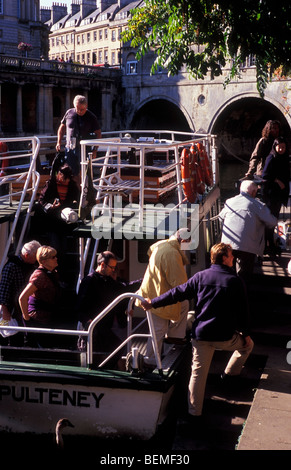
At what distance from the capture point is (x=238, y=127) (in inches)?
1779

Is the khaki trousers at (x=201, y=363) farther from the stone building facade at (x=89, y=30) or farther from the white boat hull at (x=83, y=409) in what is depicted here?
the stone building facade at (x=89, y=30)

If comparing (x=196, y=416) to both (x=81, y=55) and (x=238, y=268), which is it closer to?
(x=238, y=268)

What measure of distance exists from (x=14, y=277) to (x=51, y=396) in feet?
4.33

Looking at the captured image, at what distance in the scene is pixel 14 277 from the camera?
273 inches

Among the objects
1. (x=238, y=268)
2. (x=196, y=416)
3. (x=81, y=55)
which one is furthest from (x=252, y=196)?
(x=81, y=55)

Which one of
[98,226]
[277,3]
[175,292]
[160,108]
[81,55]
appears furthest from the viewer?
[81,55]

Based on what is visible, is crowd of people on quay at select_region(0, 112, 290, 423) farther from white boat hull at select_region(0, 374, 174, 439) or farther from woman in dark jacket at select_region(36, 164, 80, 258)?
white boat hull at select_region(0, 374, 174, 439)

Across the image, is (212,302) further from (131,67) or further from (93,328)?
(131,67)

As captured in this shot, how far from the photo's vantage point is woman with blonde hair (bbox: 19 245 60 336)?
6.60 meters

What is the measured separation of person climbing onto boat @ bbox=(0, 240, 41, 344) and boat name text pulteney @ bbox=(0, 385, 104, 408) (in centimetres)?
69

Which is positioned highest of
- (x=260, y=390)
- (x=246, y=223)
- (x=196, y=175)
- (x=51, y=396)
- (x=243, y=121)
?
(x=243, y=121)

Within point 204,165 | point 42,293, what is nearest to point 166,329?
point 42,293

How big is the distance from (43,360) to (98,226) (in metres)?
1.81

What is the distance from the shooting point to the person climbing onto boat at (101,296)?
668cm
